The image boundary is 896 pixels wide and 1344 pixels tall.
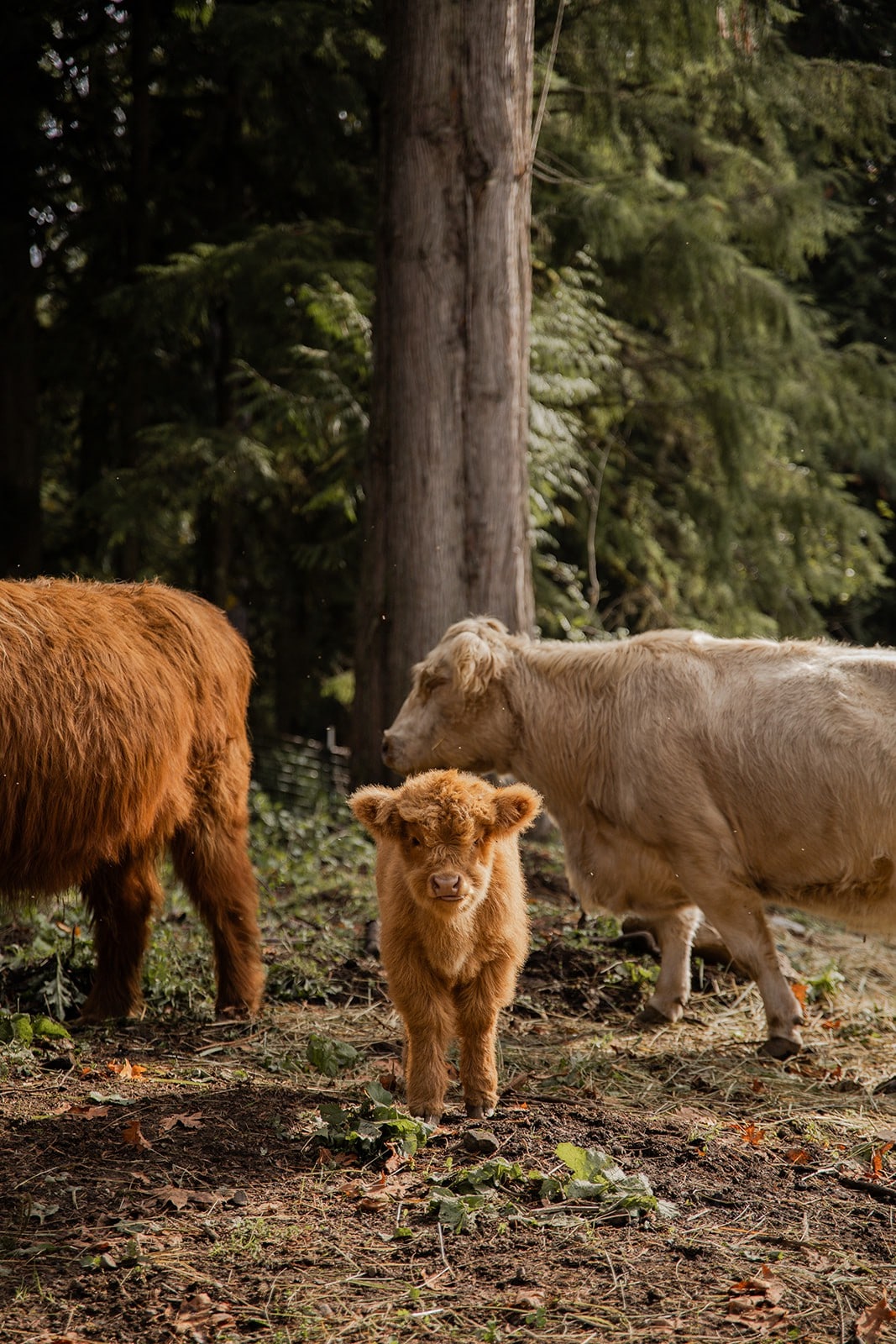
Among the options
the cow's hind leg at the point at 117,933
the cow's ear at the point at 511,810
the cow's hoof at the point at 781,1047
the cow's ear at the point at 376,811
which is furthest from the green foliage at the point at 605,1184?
the cow's hind leg at the point at 117,933

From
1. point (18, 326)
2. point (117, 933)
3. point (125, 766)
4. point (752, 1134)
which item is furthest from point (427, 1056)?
point (18, 326)

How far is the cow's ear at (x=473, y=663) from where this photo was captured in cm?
627

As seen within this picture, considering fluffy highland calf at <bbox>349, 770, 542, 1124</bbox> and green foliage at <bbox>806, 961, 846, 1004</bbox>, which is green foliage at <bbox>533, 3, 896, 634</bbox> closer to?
green foliage at <bbox>806, 961, 846, 1004</bbox>

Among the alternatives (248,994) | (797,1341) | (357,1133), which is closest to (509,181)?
(248,994)

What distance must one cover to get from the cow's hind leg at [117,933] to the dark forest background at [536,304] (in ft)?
19.1

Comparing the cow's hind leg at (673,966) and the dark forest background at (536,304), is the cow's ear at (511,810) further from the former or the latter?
the dark forest background at (536,304)

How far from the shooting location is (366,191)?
13.0 meters

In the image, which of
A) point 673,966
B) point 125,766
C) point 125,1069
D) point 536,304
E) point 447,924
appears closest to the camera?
point 447,924

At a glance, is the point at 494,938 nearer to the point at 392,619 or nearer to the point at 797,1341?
the point at 797,1341

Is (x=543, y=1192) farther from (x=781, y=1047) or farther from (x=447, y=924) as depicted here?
(x=781, y=1047)

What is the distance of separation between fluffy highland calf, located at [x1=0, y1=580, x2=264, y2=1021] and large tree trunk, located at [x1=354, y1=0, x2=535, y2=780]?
286cm

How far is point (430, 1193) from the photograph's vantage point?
3551 mm

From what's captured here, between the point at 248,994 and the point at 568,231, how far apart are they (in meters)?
9.04

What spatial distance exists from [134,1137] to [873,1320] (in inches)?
87.8
